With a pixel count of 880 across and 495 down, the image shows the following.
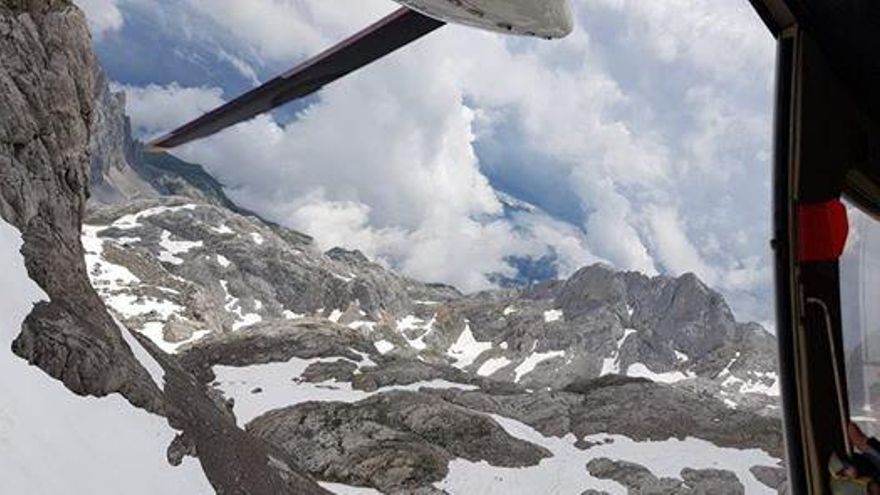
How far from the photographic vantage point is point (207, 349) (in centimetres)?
7412

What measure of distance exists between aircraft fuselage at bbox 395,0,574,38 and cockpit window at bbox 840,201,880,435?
2.27 m

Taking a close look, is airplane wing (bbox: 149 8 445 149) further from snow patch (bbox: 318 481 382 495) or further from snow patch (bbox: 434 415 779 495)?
snow patch (bbox: 434 415 779 495)

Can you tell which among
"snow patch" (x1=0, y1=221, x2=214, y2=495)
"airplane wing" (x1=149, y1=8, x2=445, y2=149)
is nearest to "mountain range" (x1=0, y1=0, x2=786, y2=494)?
"snow patch" (x1=0, y1=221, x2=214, y2=495)

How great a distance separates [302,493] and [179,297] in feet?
555

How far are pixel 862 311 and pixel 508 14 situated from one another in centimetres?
297

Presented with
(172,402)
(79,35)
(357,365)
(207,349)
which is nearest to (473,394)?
(357,365)

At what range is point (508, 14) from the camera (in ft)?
15.6

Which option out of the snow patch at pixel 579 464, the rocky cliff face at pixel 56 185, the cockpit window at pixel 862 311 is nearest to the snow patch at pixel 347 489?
the snow patch at pixel 579 464

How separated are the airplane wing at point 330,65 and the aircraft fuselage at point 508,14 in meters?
0.16

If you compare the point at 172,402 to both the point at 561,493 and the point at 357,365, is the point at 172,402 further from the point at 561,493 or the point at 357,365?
the point at 357,365

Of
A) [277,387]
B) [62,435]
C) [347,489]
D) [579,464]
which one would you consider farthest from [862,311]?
[277,387]

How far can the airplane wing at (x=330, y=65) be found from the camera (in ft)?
15.3

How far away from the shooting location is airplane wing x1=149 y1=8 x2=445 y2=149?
4656mm

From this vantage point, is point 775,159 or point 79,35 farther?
point 79,35
